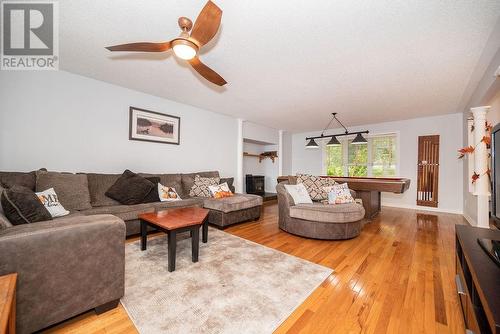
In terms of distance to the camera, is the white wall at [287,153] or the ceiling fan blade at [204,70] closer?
the ceiling fan blade at [204,70]

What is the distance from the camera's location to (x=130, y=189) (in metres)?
3.12

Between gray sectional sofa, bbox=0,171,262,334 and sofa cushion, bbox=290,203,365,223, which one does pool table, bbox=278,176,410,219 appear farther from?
gray sectional sofa, bbox=0,171,262,334

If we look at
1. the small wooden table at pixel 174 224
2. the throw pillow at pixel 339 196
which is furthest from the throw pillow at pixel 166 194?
the throw pillow at pixel 339 196

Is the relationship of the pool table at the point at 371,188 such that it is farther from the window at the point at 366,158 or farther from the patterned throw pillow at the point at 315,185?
the window at the point at 366,158

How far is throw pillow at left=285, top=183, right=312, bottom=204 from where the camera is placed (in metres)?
3.29

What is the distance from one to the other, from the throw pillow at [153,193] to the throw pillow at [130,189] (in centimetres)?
8

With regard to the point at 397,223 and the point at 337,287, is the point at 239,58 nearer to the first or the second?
the point at 337,287

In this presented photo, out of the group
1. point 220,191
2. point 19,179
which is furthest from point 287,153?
point 19,179

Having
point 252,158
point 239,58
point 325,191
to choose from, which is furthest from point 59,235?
point 252,158

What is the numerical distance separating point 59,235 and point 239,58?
246 centimetres

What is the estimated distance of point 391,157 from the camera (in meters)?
5.75

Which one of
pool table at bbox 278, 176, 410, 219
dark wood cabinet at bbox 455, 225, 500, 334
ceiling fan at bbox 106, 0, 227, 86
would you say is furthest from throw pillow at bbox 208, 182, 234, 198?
dark wood cabinet at bbox 455, 225, 500, 334

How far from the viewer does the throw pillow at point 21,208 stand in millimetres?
1497

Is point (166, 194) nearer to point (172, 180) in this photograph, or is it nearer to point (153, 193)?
point (153, 193)
